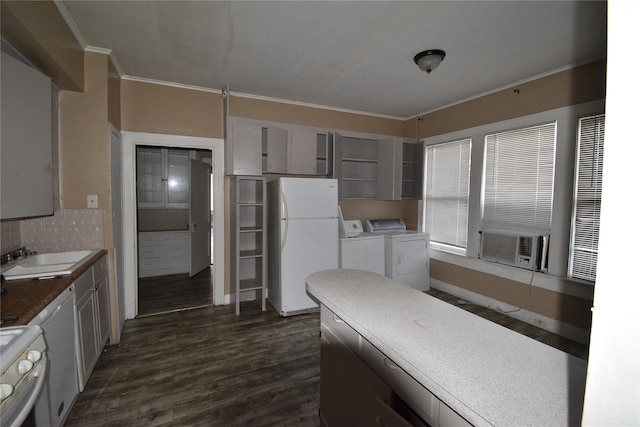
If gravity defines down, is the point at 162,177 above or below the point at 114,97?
below

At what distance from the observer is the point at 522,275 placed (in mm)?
3281

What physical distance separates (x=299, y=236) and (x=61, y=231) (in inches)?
86.7

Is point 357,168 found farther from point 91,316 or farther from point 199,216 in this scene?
point 91,316

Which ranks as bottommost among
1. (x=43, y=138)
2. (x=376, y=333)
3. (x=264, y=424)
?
(x=264, y=424)

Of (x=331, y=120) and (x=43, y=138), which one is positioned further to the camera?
(x=331, y=120)

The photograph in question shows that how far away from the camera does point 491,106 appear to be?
141 inches

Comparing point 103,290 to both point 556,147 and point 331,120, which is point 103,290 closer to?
point 331,120

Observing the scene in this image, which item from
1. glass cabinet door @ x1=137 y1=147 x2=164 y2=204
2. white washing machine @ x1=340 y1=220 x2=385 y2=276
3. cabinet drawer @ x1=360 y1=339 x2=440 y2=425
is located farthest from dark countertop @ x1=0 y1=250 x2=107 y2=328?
glass cabinet door @ x1=137 y1=147 x2=164 y2=204

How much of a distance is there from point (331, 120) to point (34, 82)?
3204mm

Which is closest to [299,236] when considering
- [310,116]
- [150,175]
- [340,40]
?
[310,116]

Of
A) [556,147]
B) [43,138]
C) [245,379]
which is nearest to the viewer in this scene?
[43,138]

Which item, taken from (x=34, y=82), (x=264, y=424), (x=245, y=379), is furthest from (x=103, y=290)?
(x=264, y=424)

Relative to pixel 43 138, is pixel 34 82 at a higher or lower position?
higher

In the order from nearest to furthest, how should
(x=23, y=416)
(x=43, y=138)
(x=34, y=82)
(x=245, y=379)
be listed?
(x=23, y=416), (x=34, y=82), (x=43, y=138), (x=245, y=379)
